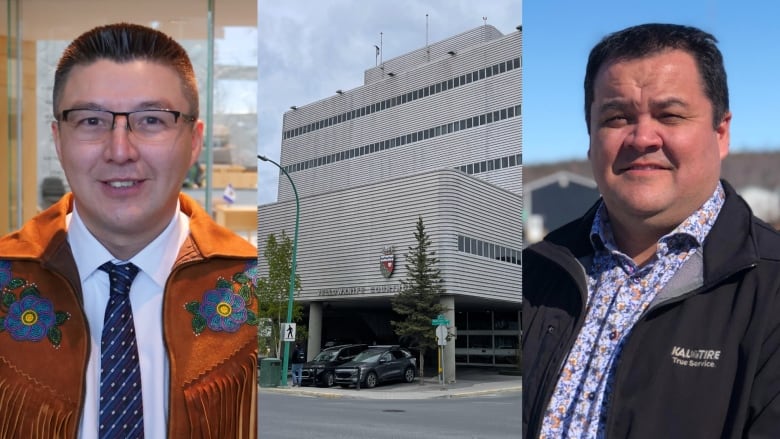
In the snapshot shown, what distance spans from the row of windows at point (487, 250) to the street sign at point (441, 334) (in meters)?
0.20

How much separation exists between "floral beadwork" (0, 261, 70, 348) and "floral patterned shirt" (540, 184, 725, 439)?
135 cm

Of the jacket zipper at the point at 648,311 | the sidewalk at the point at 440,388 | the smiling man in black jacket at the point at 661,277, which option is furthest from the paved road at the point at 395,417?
the jacket zipper at the point at 648,311

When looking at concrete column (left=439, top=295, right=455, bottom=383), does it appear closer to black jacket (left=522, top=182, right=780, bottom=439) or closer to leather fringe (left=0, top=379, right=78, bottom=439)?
black jacket (left=522, top=182, right=780, bottom=439)

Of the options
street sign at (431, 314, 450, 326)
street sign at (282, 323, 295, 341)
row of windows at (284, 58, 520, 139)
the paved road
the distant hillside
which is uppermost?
row of windows at (284, 58, 520, 139)

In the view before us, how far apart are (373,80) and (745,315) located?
1148 mm

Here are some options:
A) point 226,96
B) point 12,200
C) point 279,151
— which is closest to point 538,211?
point 279,151

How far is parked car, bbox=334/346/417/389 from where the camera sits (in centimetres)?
201

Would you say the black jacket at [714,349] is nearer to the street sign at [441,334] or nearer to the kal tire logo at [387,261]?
the street sign at [441,334]

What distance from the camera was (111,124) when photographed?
6.97 feet

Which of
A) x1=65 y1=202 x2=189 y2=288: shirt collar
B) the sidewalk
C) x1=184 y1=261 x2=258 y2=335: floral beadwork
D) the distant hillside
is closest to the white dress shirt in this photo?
x1=65 y1=202 x2=189 y2=288: shirt collar

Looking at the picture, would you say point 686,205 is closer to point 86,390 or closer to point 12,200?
point 86,390

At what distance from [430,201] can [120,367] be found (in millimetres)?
990

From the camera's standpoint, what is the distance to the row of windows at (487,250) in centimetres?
194

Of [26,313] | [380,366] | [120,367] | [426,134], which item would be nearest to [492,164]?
[426,134]
